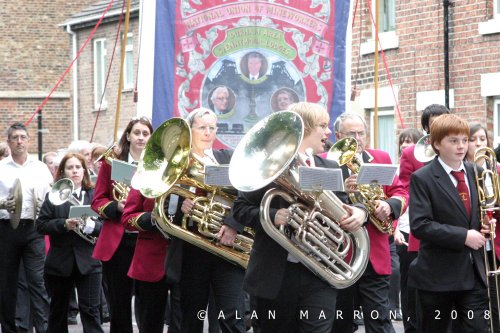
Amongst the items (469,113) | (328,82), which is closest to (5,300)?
(328,82)

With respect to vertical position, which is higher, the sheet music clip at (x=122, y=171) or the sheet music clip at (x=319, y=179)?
the sheet music clip at (x=122, y=171)

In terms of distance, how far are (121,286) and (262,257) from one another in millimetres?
2413

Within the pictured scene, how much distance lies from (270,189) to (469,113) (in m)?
9.79

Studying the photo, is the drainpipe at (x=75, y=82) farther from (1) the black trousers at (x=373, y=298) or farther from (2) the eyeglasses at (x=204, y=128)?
(2) the eyeglasses at (x=204, y=128)

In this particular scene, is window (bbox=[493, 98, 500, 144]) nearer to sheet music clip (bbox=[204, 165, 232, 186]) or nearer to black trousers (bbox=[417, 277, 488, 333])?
black trousers (bbox=[417, 277, 488, 333])

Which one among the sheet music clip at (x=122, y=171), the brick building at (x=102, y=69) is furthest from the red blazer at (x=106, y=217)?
the brick building at (x=102, y=69)

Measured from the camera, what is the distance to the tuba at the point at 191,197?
27.2 ft

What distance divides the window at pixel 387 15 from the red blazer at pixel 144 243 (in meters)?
9.65

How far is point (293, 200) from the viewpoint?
727 cm

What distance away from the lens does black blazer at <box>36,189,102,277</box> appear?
35.2 ft

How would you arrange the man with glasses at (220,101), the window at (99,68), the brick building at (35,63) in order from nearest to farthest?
the man with glasses at (220,101) → the window at (99,68) → the brick building at (35,63)

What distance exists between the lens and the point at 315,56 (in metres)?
11.9

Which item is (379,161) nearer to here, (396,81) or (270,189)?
(270,189)

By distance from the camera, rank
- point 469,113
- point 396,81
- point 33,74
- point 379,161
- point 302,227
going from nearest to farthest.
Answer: point 302,227 < point 379,161 < point 469,113 < point 396,81 < point 33,74
